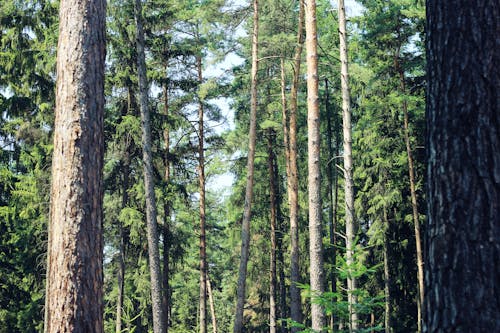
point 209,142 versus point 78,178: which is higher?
point 209,142


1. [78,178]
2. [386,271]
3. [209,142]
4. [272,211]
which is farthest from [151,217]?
[386,271]

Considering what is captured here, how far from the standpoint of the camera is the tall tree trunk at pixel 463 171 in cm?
302

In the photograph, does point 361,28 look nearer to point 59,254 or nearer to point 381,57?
point 381,57

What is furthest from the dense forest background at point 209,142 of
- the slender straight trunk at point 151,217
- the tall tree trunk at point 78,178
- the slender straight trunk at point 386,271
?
the tall tree trunk at point 78,178

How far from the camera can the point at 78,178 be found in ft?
18.9

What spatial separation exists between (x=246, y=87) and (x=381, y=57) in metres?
5.74

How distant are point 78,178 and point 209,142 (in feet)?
61.5

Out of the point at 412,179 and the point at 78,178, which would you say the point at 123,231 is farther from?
the point at 78,178

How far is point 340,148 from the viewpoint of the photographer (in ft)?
109

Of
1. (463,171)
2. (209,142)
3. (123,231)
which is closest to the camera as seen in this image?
(463,171)

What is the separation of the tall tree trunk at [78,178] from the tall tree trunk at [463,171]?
3525mm

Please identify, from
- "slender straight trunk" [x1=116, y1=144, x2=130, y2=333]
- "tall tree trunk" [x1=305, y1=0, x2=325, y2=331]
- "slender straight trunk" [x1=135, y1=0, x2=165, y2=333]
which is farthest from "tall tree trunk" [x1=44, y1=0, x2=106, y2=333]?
"slender straight trunk" [x1=116, y1=144, x2=130, y2=333]

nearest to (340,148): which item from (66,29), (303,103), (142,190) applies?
(303,103)

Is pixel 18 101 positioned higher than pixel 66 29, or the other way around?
pixel 18 101
